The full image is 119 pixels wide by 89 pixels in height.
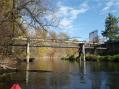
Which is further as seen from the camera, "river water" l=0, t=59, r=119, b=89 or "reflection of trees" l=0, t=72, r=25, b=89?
"river water" l=0, t=59, r=119, b=89

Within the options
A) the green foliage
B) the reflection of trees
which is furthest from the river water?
the green foliage

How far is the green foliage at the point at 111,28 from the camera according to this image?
10869 centimetres

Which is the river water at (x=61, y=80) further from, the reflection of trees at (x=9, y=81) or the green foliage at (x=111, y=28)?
the green foliage at (x=111, y=28)

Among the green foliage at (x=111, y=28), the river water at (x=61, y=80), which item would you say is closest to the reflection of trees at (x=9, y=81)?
the river water at (x=61, y=80)

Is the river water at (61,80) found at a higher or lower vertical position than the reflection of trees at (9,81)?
lower

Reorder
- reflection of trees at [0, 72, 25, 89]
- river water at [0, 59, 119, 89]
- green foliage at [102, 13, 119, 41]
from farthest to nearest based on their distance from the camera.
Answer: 1. green foliage at [102, 13, 119, 41]
2. river water at [0, 59, 119, 89]
3. reflection of trees at [0, 72, 25, 89]

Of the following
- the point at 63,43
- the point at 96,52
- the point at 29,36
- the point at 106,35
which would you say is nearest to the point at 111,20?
the point at 106,35

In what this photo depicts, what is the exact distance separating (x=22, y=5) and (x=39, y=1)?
1596 mm

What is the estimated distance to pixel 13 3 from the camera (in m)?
24.6

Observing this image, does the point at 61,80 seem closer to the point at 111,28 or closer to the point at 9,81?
the point at 9,81

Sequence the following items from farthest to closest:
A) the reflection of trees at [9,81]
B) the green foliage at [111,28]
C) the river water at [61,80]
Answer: the green foliage at [111,28]
the river water at [61,80]
the reflection of trees at [9,81]

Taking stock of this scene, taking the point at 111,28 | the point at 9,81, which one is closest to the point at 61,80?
the point at 9,81

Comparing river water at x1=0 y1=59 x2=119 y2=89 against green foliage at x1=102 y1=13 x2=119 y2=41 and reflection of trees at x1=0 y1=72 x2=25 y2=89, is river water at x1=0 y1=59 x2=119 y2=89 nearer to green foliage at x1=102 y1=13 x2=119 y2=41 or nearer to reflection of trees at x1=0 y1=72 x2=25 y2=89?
reflection of trees at x1=0 y1=72 x2=25 y2=89

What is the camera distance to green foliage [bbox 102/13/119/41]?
10869cm
